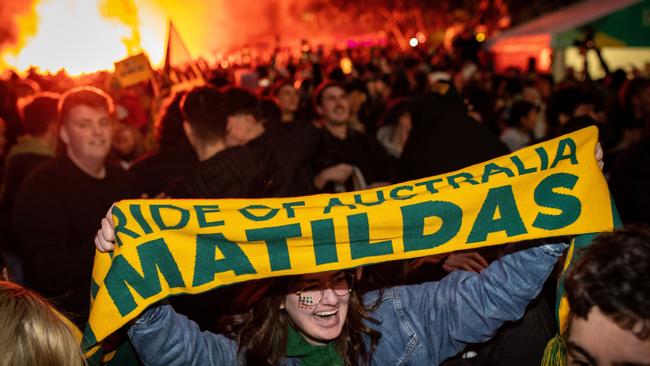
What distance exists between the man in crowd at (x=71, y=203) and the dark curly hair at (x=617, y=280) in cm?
248

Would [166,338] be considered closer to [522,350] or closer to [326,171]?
[522,350]

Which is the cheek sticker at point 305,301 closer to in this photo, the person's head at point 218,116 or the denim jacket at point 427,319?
the denim jacket at point 427,319

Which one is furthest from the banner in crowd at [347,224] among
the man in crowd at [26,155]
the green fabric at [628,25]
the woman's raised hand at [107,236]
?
the green fabric at [628,25]

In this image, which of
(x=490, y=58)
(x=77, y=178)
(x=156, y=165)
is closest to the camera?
(x=77, y=178)

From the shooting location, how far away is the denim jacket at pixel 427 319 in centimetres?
231

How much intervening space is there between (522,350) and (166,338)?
1522 millimetres

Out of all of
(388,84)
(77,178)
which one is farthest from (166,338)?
(388,84)

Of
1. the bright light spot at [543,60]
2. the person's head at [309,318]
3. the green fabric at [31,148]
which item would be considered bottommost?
the person's head at [309,318]

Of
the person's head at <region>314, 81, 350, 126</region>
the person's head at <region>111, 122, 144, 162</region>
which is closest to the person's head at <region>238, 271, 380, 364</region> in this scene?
the person's head at <region>314, 81, 350, 126</region>

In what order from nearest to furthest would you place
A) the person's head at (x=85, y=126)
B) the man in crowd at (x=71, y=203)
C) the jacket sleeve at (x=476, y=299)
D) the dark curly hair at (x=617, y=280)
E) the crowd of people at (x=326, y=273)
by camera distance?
the dark curly hair at (x=617, y=280) → the crowd of people at (x=326, y=273) → the jacket sleeve at (x=476, y=299) → the man in crowd at (x=71, y=203) → the person's head at (x=85, y=126)

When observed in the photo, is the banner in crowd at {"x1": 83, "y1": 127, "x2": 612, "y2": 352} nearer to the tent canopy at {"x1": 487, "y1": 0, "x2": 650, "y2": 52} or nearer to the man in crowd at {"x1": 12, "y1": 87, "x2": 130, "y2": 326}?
the man in crowd at {"x1": 12, "y1": 87, "x2": 130, "y2": 326}

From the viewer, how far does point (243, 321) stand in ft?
8.66

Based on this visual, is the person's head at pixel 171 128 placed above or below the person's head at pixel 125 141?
below

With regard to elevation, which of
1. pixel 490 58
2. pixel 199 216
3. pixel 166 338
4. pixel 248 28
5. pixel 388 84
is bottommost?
pixel 166 338
